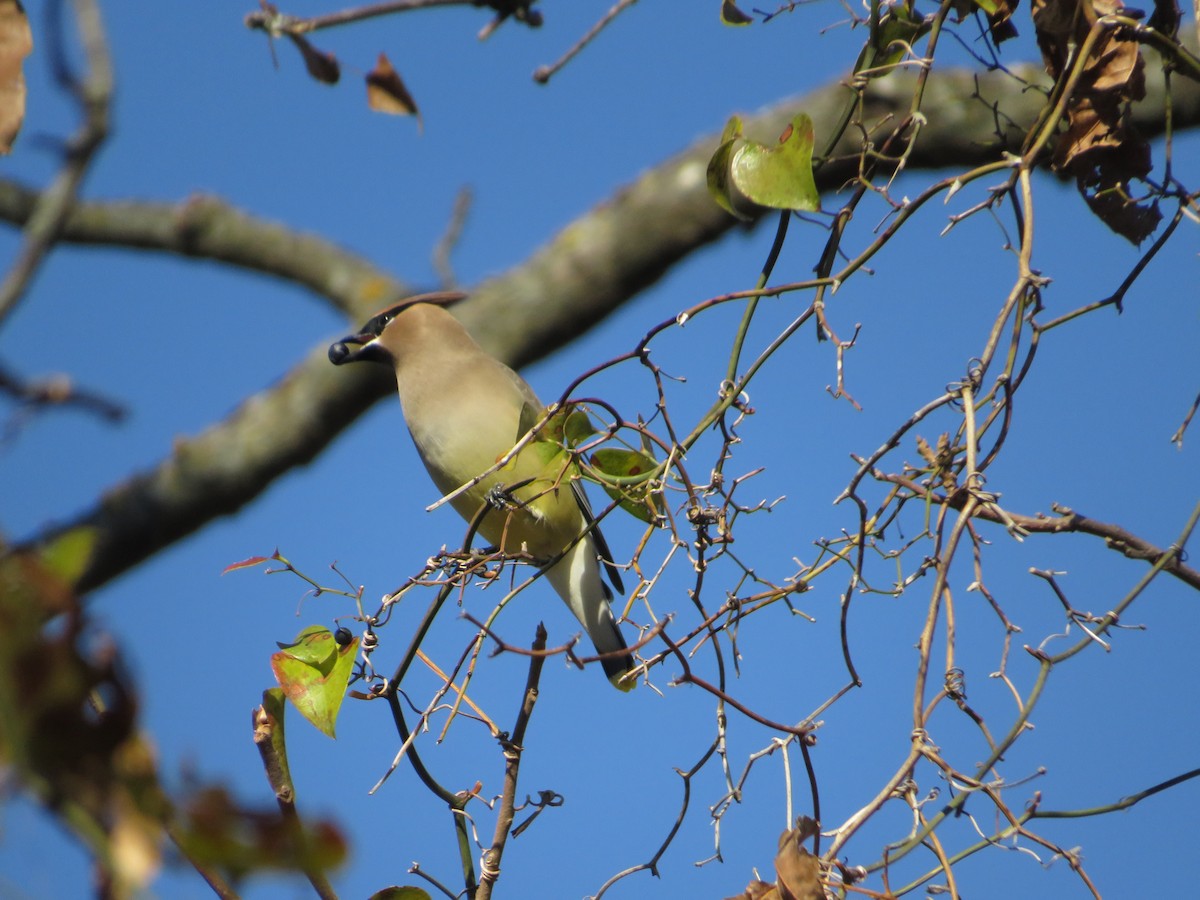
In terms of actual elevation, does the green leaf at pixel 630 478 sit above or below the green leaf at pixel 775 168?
below

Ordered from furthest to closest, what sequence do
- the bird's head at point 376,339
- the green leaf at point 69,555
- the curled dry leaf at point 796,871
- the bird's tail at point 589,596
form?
the bird's head at point 376,339
the bird's tail at point 589,596
the curled dry leaf at point 796,871
the green leaf at point 69,555

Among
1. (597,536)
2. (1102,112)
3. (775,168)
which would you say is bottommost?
(1102,112)

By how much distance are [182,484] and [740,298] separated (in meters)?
4.67

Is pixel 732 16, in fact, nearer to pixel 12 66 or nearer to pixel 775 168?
pixel 775 168

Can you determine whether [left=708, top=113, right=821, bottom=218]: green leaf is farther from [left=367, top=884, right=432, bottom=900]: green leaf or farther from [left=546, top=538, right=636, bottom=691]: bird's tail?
[left=546, top=538, right=636, bottom=691]: bird's tail

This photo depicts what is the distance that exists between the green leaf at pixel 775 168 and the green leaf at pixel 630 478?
0.38 m

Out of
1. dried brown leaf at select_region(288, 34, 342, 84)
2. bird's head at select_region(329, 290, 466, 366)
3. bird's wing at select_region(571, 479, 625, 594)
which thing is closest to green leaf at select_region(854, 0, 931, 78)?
dried brown leaf at select_region(288, 34, 342, 84)

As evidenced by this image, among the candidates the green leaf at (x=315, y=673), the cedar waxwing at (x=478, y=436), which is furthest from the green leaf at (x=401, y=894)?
the cedar waxwing at (x=478, y=436)

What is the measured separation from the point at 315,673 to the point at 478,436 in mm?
1731

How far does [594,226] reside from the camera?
5.67 metres

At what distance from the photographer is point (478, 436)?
11.4 feet

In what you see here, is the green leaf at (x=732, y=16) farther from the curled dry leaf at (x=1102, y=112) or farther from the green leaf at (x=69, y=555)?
the green leaf at (x=69, y=555)

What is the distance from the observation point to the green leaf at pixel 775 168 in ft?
5.86

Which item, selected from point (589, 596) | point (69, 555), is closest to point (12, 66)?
point (69, 555)
